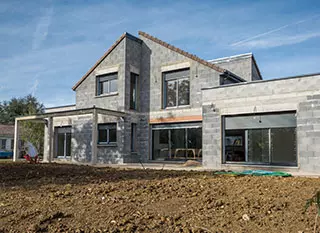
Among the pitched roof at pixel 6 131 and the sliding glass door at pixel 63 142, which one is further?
the pitched roof at pixel 6 131

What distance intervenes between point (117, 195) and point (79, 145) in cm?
1360

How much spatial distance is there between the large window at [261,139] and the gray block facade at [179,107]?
34cm

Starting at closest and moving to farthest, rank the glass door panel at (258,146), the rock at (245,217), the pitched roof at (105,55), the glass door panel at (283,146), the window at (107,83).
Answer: the rock at (245,217) < the glass door panel at (283,146) < the glass door panel at (258,146) < the pitched roof at (105,55) < the window at (107,83)

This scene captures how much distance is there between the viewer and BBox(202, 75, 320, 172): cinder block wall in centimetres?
1095

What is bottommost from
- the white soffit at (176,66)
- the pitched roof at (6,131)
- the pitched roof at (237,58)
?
the pitched roof at (6,131)

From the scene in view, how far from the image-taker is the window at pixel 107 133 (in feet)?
55.7

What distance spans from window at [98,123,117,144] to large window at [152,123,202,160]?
222 centimetres

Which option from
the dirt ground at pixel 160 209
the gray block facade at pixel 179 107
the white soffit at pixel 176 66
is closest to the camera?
the dirt ground at pixel 160 209

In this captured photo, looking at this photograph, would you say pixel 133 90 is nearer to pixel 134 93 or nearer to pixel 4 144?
pixel 134 93

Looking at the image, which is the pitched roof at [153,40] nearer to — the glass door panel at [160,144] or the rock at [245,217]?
the glass door panel at [160,144]

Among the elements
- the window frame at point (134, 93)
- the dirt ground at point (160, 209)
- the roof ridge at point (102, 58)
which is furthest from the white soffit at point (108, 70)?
the dirt ground at point (160, 209)

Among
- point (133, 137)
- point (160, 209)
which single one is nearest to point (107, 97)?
point (133, 137)

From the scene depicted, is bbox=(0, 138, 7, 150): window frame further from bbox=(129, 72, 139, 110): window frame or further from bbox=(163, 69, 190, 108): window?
bbox=(163, 69, 190, 108): window

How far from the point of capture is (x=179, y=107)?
15984 millimetres
